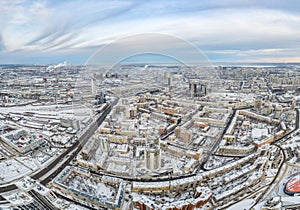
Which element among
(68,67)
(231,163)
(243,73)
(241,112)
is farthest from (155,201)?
(68,67)

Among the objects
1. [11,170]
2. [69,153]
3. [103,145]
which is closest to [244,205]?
[103,145]

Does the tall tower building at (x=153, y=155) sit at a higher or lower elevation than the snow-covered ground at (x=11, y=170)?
higher

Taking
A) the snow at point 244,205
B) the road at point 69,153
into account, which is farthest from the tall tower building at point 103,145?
the snow at point 244,205

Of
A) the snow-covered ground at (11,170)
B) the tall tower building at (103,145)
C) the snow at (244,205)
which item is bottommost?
the snow at (244,205)

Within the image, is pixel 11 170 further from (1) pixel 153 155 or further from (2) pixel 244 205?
(2) pixel 244 205

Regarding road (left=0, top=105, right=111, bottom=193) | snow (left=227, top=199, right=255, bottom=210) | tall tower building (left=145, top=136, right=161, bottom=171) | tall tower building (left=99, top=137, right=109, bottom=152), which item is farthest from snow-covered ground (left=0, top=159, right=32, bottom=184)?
snow (left=227, top=199, right=255, bottom=210)

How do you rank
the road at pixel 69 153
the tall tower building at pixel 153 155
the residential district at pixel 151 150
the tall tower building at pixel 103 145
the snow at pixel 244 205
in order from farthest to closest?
the tall tower building at pixel 103 145, the road at pixel 69 153, the tall tower building at pixel 153 155, the residential district at pixel 151 150, the snow at pixel 244 205

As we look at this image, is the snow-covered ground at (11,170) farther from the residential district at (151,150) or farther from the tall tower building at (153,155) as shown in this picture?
the tall tower building at (153,155)

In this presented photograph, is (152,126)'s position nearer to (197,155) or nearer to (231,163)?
(197,155)

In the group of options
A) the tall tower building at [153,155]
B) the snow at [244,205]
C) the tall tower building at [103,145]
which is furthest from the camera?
the tall tower building at [103,145]
